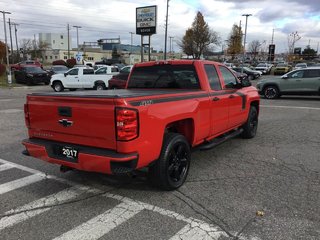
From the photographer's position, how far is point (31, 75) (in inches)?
1099

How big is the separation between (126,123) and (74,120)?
792 millimetres

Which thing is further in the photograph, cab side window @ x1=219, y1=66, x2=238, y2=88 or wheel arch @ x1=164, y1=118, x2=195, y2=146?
cab side window @ x1=219, y1=66, x2=238, y2=88

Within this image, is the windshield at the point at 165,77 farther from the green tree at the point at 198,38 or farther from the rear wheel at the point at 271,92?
the green tree at the point at 198,38

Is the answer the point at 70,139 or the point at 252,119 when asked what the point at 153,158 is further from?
the point at 252,119

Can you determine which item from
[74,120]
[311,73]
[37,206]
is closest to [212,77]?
[74,120]

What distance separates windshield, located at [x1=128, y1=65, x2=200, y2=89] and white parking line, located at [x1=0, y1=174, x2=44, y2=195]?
244 cm

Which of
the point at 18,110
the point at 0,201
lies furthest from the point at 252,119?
the point at 18,110

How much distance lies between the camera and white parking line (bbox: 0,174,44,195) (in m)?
4.92

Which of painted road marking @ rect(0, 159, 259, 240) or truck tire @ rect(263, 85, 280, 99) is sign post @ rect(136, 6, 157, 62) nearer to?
truck tire @ rect(263, 85, 280, 99)

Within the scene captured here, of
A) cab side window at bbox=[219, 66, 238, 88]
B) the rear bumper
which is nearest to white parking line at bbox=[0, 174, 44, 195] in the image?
the rear bumper

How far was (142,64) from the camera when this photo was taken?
250 inches

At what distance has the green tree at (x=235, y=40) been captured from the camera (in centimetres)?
7894

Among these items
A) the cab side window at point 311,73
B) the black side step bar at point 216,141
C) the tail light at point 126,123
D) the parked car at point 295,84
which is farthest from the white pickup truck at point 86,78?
the tail light at point 126,123

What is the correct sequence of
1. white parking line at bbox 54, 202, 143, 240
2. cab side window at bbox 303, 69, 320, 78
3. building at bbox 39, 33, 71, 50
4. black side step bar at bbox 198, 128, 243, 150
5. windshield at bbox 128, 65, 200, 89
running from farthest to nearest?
1. building at bbox 39, 33, 71, 50
2. cab side window at bbox 303, 69, 320, 78
3. windshield at bbox 128, 65, 200, 89
4. black side step bar at bbox 198, 128, 243, 150
5. white parking line at bbox 54, 202, 143, 240
